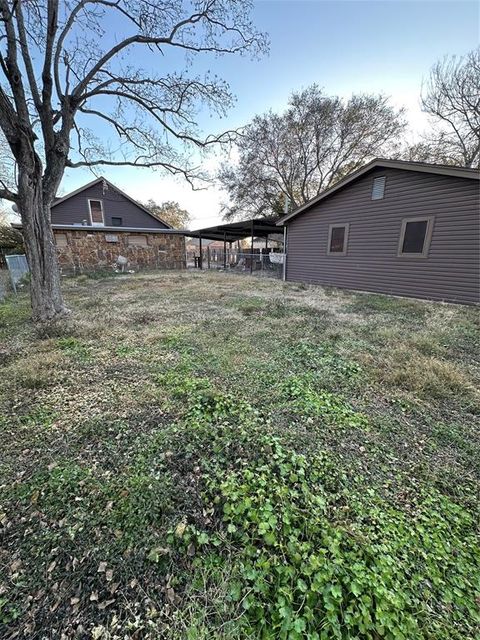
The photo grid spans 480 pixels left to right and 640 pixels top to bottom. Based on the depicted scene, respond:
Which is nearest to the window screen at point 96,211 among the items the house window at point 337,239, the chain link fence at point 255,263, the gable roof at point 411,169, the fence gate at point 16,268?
the chain link fence at point 255,263

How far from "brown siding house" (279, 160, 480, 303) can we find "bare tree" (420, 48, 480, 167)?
35.0 feet

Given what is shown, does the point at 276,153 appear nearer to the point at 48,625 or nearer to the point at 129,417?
the point at 129,417

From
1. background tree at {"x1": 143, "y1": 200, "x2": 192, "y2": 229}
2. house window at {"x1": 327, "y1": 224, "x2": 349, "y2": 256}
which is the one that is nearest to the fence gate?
house window at {"x1": 327, "y1": 224, "x2": 349, "y2": 256}

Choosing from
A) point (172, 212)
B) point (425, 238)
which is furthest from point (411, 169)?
point (172, 212)

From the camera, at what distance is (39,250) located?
5.06 meters

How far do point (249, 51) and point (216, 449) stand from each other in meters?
8.86

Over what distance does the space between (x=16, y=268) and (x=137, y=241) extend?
24.3 feet

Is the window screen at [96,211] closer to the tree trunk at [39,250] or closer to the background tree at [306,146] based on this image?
the background tree at [306,146]

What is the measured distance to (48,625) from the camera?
1.10 meters

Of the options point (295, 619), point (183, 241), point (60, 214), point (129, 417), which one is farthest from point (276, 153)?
point (295, 619)

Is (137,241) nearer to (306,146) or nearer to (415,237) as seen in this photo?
(306,146)

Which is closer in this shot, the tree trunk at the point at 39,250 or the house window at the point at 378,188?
the tree trunk at the point at 39,250

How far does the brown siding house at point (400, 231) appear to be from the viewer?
21.7 ft

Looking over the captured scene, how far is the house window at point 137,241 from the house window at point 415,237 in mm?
13860
